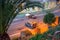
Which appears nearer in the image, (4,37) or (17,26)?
(4,37)

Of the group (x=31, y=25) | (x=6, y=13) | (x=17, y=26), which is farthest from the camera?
(x=31, y=25)

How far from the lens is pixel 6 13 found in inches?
115

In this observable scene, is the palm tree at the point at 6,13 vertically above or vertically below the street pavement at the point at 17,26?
above

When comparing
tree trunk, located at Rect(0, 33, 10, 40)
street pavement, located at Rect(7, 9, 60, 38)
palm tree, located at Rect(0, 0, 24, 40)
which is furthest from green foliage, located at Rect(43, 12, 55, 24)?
tree trunk, located at Rect(0, 33, 10, 40)

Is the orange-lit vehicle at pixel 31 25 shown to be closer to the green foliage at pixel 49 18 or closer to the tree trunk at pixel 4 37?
the green foliage at pixel 49 18

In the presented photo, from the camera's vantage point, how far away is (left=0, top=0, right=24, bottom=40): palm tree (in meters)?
2.85

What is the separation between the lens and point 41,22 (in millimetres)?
3461

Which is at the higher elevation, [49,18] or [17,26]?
[49,18]

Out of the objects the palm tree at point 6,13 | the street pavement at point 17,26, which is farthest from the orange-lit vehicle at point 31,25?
the palm tree at point 6,13

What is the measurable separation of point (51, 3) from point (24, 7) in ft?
2.27

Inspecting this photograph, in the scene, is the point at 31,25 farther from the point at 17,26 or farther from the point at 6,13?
the point at 6,13

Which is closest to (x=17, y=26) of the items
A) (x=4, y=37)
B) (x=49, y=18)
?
(x=4, y=37)

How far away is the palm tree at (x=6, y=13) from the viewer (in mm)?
2852

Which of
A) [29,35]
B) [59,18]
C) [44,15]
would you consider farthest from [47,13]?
[29,35]
